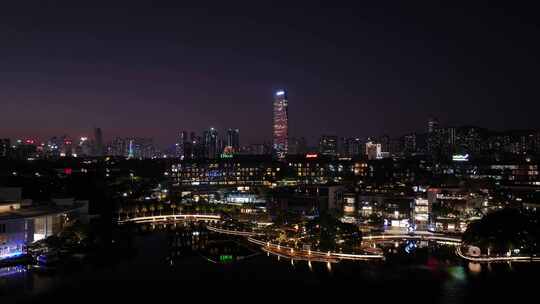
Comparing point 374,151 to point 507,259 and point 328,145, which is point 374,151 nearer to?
point 328,145

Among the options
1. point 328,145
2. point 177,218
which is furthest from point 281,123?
point 177,218

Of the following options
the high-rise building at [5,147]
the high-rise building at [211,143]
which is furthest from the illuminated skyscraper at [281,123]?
the high-rise building at [5,147]

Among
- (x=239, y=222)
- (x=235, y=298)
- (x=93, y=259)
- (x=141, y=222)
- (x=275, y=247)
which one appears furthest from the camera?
(x=141, y=222)

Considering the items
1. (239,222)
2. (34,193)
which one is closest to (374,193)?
(239,222)

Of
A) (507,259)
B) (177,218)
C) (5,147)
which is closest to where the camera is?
(507,259)

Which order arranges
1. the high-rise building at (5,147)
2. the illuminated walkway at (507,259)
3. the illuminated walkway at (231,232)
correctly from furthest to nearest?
the high-rise building at (5,147) → the illuminated walkway at (231,232) → the illuminated walkway at (507,259)

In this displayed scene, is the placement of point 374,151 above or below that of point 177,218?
above

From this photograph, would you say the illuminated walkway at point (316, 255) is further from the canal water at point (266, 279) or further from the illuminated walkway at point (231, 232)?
the illuminated walkway at point (231, 232)

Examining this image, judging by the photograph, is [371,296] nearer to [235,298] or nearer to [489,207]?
[235,298]
